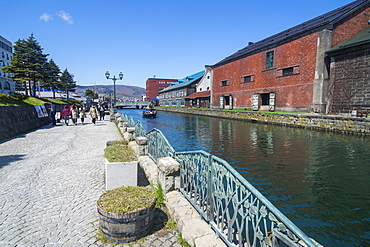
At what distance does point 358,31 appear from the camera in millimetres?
23500

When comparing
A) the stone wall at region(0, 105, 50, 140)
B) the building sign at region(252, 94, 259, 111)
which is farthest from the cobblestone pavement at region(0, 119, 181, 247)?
the building sign at region(252, 94, 259, 111)

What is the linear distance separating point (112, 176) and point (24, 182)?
278 cm

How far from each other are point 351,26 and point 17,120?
33009 mm

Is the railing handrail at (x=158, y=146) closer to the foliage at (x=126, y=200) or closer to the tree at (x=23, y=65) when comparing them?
the foliage at (x=126, y=200)

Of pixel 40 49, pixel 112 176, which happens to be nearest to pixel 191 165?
pixel 112 176

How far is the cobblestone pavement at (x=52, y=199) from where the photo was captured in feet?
11.0

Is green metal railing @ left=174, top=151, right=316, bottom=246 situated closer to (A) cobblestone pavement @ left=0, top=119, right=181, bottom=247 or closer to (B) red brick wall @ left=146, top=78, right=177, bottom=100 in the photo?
(A) cobblestone pavement @ left=0, top=119, right=181, bottom=247

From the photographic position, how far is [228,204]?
2838mm

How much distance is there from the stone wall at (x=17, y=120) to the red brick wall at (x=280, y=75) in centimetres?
2748

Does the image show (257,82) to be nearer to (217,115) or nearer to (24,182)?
(217,115)

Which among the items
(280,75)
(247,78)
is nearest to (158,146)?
(280,75)

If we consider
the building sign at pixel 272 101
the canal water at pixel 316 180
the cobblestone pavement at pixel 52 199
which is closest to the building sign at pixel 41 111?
the cobblestone pavement at pixel 52 199

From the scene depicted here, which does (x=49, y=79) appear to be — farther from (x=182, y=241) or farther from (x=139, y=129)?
(x=182, y=241)

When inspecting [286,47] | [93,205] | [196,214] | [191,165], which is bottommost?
[93,205]
